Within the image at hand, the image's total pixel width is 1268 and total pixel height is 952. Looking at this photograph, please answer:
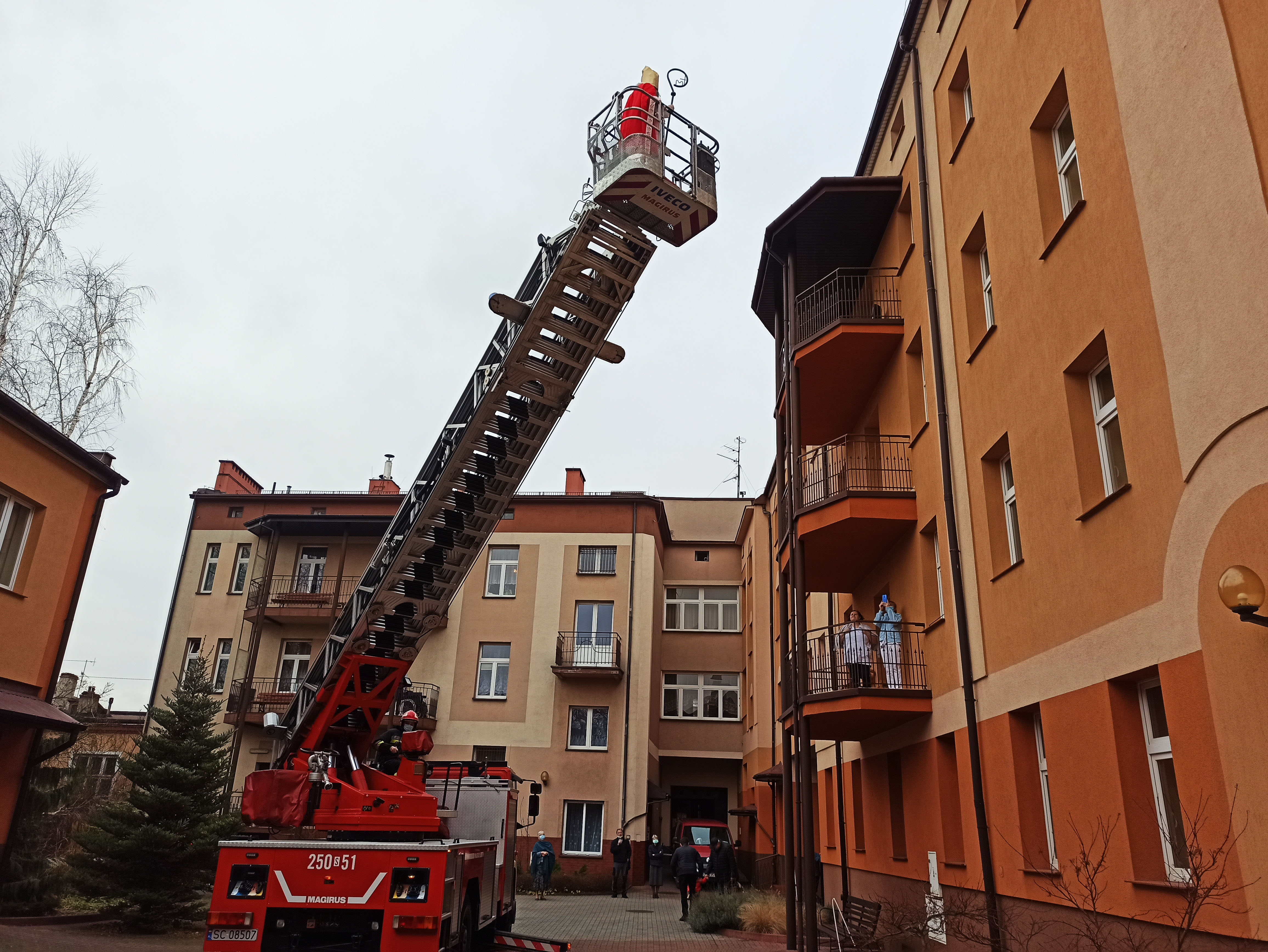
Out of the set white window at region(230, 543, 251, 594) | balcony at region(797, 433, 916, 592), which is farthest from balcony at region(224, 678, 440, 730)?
balcony at region(797, 433, 916, 592)

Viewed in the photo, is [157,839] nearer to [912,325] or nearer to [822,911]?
[822,911]

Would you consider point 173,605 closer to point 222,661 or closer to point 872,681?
point 222,661

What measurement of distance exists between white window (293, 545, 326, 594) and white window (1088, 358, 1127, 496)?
2753 cm

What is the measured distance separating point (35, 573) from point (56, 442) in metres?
1.94

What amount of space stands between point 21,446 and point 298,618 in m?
18.7

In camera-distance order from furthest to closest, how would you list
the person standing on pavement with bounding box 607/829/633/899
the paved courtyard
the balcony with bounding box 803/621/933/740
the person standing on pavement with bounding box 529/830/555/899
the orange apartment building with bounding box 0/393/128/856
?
the person standing on pavement with bounding box 529/830/555/899 → the person standing on pavement with bounding box 607/829/633/899 → the orange apartment building with bounding box 0/393/128/856 → the balcony with bounding box 803/621/933/740 → the paved courtyard

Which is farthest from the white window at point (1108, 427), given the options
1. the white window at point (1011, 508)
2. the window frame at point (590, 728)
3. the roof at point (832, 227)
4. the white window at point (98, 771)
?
the window frame at point (590, 728)

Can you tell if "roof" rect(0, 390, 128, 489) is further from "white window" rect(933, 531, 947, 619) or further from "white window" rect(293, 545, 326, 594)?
"white window" rect(293, 545, 326, 594)

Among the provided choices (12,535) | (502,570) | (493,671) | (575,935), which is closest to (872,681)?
(575,935)

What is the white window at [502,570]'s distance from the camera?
31.3 m

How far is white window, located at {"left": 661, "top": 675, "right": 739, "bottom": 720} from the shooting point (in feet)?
107

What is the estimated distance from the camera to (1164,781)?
7.20m

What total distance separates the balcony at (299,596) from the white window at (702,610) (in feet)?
36.7

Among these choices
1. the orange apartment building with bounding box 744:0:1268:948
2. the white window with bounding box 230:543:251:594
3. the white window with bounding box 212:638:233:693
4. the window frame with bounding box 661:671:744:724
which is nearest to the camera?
the orange apartment building with bounding box 744:0:1268:948
